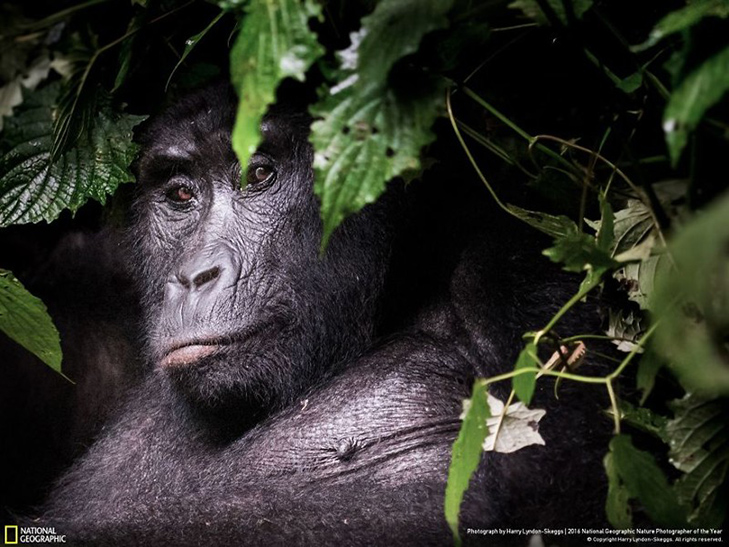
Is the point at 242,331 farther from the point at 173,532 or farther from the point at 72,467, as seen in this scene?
the point at 72,467

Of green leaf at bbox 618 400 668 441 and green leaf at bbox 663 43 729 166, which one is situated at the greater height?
green leaf at bbox 663 43 729 166

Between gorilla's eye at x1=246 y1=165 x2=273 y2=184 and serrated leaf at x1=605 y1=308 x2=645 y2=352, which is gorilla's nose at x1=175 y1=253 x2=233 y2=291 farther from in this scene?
serrated leaf at x1=605 y1=308 x2=645 y2=352

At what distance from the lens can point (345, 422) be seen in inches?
82.7


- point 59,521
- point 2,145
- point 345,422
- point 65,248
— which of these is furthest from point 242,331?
point 65,248

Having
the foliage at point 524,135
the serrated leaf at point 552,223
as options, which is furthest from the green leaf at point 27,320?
the serrated leaf at point 552,223

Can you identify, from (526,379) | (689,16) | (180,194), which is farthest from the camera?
(180,194)

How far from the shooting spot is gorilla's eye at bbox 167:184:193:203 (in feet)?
8.14

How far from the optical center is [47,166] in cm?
198

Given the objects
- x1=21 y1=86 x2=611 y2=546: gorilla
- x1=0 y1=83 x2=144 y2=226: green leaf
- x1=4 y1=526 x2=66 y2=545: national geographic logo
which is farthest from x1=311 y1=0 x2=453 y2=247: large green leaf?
x1=4 y1=526 x2=66 y2=545: national geographic logo

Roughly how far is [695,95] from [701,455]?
79 centimetres

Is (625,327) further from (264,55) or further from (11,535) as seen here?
(11,535)

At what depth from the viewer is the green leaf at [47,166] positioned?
6.46 feet

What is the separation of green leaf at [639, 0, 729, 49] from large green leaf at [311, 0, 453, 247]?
32 centimetres

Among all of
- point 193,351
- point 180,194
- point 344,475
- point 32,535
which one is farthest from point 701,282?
point 32,535
